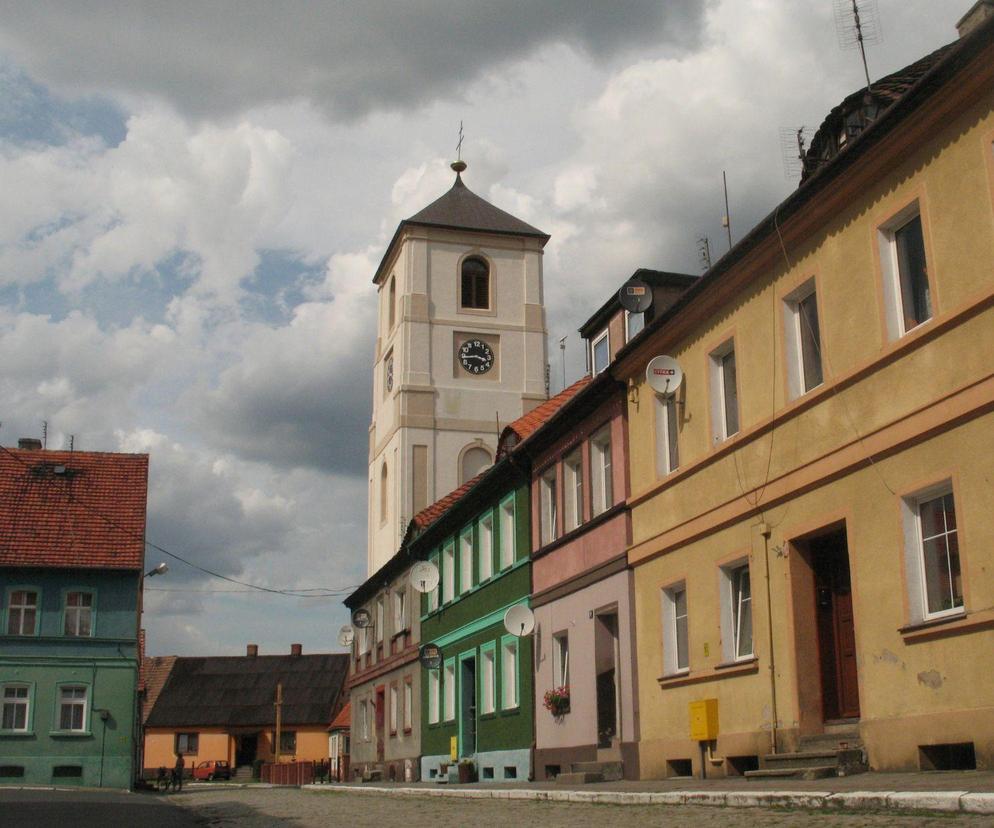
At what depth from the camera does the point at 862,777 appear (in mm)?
12758

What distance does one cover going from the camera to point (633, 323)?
76.6 ft

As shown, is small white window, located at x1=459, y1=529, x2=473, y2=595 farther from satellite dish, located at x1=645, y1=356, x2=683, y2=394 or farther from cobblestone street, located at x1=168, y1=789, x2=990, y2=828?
satellite dish, located at x1=645, y1=356, x2=683, y2=394

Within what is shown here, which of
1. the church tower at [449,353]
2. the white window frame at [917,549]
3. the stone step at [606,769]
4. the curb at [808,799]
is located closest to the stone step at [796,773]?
the curb at [808,799]

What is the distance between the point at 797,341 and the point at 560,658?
10.6 m

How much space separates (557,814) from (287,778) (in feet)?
122

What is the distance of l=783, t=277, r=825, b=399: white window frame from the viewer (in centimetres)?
1603

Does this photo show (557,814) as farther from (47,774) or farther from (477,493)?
(47,774)

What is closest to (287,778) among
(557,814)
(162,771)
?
(162,771)

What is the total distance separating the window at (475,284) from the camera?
6006 centimetres

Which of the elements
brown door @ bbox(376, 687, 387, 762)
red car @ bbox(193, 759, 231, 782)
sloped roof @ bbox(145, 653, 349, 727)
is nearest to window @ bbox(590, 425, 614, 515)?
brown door @ bbox(376, 687, 387, 762)

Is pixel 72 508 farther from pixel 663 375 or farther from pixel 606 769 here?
pixel 663 375

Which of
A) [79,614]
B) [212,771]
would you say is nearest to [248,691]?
[212,771]

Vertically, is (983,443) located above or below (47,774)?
above

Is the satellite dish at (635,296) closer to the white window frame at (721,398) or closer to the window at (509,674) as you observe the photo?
the white window frame at (721,398)
